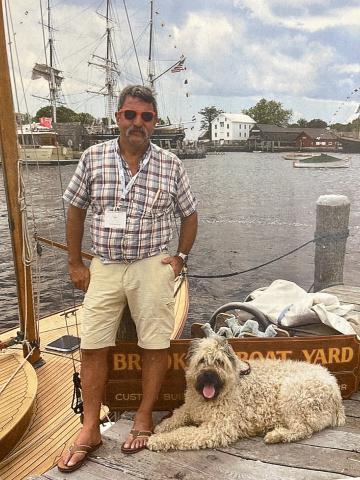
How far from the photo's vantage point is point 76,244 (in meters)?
3.54

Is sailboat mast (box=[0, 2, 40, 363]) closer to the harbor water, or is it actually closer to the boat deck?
the harbor water

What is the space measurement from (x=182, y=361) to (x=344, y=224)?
4386 millimetres

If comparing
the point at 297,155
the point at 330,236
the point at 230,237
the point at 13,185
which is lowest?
the point at 297,155

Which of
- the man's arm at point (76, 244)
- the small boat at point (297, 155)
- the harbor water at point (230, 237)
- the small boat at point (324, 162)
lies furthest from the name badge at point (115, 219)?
the small boat at point (297, 155)

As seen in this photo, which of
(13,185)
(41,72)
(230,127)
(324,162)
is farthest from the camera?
(230,127)

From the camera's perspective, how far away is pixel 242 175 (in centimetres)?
6334

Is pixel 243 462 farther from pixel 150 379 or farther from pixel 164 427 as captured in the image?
pixel 150 379

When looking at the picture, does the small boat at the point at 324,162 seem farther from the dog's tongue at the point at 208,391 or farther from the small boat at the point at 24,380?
the dog's tongue at the point at 208,391

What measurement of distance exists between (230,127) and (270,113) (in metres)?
8.14

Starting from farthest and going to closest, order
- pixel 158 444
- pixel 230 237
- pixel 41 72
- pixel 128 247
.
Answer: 1. pixel 230 237
2. pixel 41 72
3. pixel 128 247
4. pixel 158 444

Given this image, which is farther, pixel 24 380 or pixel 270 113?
pixel 270 113

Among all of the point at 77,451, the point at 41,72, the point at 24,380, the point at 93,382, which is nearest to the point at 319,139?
the point at 41,72

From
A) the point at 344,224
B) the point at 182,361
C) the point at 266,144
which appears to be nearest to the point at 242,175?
the point at 266,144

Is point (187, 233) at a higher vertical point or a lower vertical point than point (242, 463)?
higher
